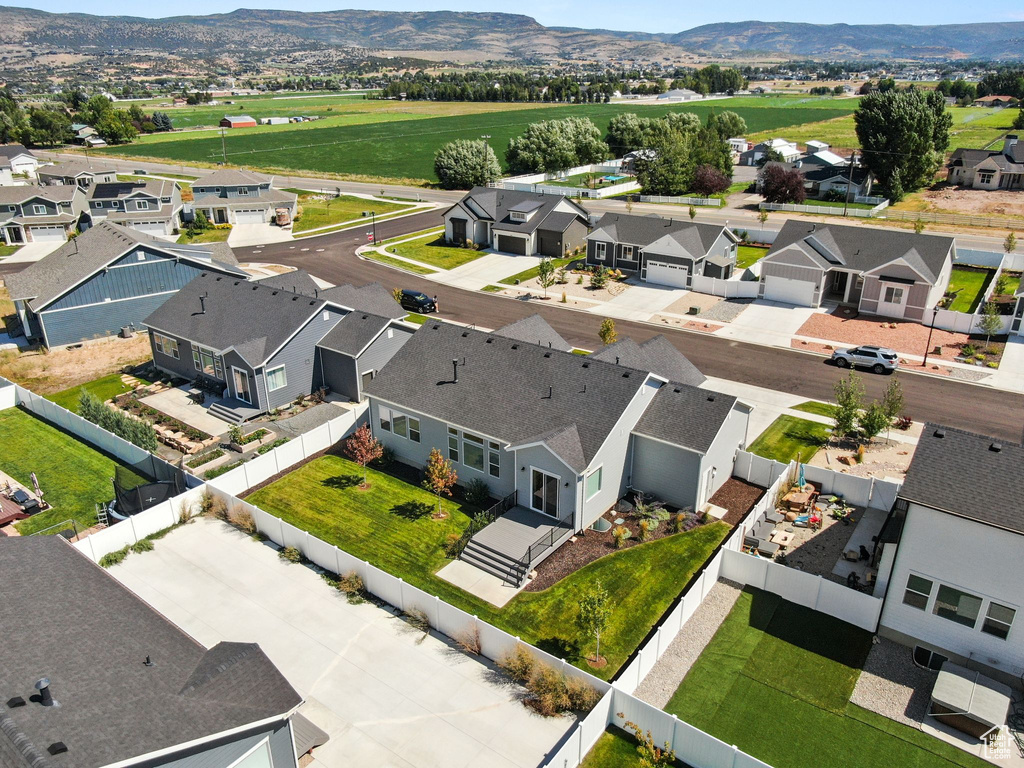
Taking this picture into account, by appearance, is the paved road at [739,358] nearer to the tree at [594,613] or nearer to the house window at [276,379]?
the house window at [276,379]

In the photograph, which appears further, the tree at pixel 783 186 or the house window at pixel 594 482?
the tree at pixel 783 186

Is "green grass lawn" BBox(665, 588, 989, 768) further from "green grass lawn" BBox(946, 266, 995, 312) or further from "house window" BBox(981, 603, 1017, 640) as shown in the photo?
"green grass lawn" BBox(946, 266, 995, 312)

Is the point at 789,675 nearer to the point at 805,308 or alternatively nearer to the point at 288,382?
the point at 288,382


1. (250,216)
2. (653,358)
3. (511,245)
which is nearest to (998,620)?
(653,358)

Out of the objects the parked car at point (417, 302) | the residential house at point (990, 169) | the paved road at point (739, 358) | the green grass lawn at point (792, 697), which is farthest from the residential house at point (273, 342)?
the residential house at point (990, 169)

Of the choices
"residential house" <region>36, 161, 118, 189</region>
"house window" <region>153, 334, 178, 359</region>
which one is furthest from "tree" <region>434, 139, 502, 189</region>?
"house window" <region>153, 334, 178, 359</region>

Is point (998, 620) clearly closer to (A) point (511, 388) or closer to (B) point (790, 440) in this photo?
(B) point (790, 440)
